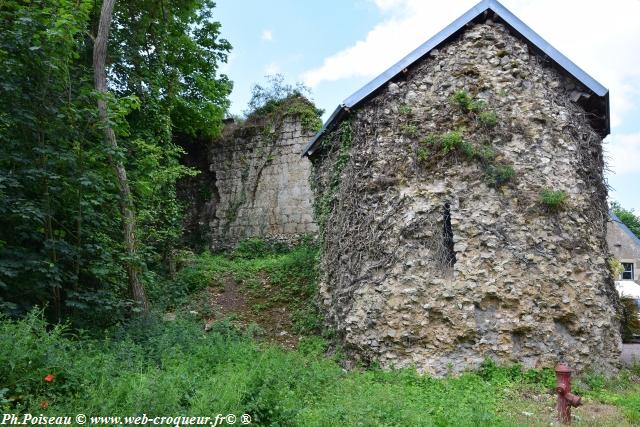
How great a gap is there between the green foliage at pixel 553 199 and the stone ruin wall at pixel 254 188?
835 cm

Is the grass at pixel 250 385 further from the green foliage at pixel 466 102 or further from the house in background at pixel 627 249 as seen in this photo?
the house in background at pixel 627 249

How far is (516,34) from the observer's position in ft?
27.3

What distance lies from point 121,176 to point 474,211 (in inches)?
221

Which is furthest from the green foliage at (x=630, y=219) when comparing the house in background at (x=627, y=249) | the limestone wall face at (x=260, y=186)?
the limestone wall face at (x=260, y=186)

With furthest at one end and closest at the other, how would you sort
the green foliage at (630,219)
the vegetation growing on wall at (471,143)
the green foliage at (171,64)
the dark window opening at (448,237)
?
1. the green foliage at (630,219)
2. the green foliage at (171,64)
3. the vegetation growing on wall at (471,143)
4. the dark window opening at (448,237)

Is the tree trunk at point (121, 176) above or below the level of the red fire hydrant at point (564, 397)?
above

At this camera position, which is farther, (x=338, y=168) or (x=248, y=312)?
(x=248, y=312)

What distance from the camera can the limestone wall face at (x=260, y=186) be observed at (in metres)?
15.7

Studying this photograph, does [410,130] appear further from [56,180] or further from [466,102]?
[56,180]

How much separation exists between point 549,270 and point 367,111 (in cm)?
387

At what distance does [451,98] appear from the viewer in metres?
8.09

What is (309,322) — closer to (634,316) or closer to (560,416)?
(560,416)

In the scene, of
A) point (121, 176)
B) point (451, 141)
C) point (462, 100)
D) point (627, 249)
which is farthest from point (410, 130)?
point (627, 249)

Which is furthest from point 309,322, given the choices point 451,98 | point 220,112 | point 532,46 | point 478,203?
point 220,112
